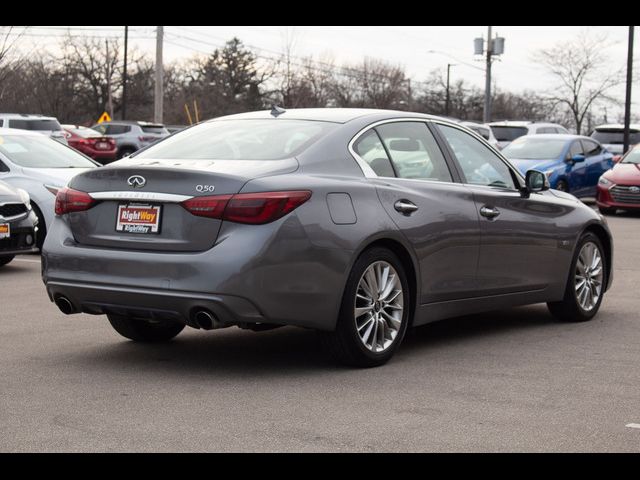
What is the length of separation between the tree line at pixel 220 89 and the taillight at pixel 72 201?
6454cm

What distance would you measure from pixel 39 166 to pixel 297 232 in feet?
28.5

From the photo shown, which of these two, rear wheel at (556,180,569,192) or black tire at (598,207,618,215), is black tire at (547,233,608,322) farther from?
rear wheel at (556,180,569,192)

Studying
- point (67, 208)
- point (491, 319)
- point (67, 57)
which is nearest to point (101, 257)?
point (67, 208)

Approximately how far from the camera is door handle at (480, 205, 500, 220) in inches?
296

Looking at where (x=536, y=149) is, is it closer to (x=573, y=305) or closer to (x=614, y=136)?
(x=614, y=136)

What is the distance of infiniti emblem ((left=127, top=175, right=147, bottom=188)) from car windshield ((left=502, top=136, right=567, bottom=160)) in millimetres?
17787

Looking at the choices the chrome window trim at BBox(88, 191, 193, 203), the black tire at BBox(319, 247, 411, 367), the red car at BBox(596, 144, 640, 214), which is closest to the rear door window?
the black tire at BBox(319, 247, 411, 367)

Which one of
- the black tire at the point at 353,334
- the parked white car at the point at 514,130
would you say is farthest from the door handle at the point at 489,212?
the parked white car at the point at 514,130

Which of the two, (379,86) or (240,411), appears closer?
(240,411)

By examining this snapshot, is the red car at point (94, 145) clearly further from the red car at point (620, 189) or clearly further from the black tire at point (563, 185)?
the red car at point (620, 189)

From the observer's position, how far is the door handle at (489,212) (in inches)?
296
